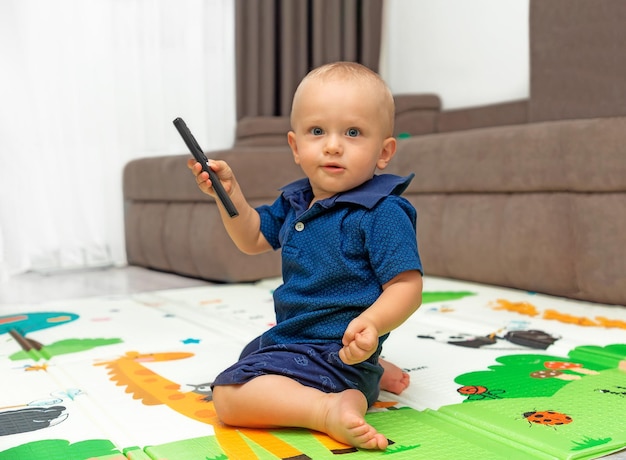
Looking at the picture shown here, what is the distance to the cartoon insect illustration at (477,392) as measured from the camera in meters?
1.00

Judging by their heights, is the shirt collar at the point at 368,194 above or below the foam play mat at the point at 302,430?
above

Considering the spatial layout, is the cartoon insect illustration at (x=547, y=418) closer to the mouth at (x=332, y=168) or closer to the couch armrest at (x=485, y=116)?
the mouth at (x=332, y=168)

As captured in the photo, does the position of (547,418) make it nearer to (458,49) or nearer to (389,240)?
(389,240)

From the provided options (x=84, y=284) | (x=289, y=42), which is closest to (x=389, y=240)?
(x=84, y=284)

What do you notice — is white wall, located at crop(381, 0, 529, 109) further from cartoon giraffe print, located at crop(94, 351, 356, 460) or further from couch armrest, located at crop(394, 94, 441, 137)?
cartoon giraffe print, located at crop(94, 351, 356, 460)

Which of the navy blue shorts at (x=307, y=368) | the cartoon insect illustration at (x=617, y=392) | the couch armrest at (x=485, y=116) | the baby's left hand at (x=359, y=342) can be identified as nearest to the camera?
the baby's left hand at (x=359, y=342)

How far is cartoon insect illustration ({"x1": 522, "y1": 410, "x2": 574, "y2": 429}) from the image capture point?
2.91 feet

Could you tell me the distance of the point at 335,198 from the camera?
0.95m

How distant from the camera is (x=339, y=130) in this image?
93 cm

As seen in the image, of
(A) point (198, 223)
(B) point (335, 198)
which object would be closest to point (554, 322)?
(B) point (335, 198)

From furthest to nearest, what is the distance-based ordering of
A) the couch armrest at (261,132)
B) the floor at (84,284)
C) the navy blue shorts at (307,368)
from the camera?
the couch armrest at (261,132) → the floor at (84,284) → the navy blue shorts at (307,368)

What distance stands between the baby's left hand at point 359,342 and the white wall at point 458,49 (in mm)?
2102

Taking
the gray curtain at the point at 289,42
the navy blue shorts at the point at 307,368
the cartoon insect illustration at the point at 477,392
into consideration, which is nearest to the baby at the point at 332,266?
the navy blue shorts at the point at 307,368

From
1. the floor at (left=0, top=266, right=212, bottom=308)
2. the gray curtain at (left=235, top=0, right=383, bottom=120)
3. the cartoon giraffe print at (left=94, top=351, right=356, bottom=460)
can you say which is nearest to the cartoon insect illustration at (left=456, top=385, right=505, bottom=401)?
the cartoon giraffe print at (left=94, top=351, right=356, bottom=460)
